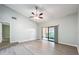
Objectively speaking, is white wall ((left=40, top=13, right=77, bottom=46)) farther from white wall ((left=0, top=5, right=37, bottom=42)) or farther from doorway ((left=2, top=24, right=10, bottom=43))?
doorway ((left=2, top=24, right=10, bottom=43))

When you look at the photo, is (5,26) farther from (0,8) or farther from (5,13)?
(0,8)

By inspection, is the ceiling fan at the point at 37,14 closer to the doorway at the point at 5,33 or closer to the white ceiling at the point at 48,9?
the white ceiling at the point at 48,9

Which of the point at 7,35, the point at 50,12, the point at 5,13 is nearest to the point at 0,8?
the point at 5,13

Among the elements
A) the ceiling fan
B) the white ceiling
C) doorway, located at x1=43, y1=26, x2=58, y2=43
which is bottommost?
doorway, located at x1=43, y1=26, x2=58, y2=43

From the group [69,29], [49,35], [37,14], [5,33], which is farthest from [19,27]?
[69,29]

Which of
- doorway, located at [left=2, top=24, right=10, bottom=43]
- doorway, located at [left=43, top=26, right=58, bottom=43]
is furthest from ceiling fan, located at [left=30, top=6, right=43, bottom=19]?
doorway, located at [left=2, top=24, right=10, bottom=43]

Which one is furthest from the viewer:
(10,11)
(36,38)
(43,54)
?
(36,38)

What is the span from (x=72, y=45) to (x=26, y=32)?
1685 millimetres

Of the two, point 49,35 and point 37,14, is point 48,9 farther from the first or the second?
point 49,35

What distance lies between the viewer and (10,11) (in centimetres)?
261

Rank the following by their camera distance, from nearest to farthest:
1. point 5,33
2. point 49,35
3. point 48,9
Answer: point 48,9 → point 5,33 → point 49,35

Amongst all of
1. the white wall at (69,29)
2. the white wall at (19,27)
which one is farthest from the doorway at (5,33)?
the white wall at (69,29)
